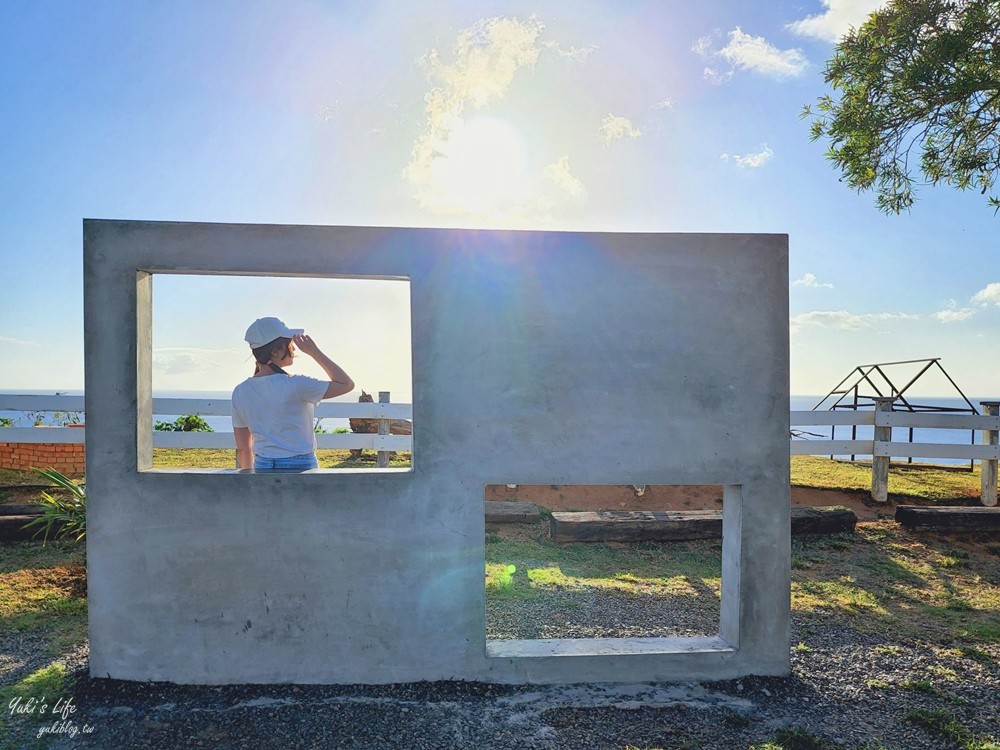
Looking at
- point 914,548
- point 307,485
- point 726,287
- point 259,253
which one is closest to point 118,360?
point 259,253

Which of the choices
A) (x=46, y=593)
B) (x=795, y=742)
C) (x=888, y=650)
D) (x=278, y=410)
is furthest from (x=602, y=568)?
(x=46, y=593)

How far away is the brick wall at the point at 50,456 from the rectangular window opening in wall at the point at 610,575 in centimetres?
591

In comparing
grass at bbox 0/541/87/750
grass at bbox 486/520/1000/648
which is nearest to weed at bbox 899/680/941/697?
grass at bbox 486/520/1000/648

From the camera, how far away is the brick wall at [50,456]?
830cm

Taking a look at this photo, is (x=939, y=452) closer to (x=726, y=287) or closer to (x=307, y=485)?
(x=726, y=287)

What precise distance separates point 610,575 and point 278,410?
363cm

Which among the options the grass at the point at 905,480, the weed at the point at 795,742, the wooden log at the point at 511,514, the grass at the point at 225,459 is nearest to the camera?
the weed at the point at 795,742

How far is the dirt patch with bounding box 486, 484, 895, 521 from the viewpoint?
8047 millimetres

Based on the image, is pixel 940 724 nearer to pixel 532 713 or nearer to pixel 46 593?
pixel 532 713

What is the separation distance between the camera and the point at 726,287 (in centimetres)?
371

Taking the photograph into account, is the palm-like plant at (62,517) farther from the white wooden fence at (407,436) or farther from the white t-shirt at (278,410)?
the white t-shirt at (278,410)

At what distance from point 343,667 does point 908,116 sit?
715cm

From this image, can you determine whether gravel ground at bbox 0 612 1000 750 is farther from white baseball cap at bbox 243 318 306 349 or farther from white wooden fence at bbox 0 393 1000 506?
white wooden fence at bbox 0 393 1000 506

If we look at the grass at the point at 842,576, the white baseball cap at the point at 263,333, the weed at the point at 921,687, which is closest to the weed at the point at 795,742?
the weed at the point at 921,687
